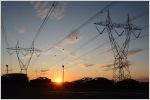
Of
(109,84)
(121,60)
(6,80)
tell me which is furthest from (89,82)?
(6,80)

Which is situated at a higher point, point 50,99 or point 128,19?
point 128,19

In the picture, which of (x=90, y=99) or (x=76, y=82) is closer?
(x=90, y=99)

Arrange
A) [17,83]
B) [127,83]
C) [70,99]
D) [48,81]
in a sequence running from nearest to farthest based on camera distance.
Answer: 1. [70,99]
2. [127,83]
3. [17,83]
4. [48,81]

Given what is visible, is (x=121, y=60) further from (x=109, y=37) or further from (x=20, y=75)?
(x=20, y=75)

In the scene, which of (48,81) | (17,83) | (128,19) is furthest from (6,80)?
(128,19)

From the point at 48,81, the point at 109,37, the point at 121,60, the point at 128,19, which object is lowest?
the point at 48,81

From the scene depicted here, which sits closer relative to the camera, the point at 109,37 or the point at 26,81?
the point at 109,37

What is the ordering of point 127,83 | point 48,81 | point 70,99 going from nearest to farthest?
point 70,99 → point 127,83 → point 48,81

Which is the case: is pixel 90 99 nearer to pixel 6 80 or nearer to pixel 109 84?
A: pixel 109 84

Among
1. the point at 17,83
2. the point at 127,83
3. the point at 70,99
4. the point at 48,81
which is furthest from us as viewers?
the point at 48,81
